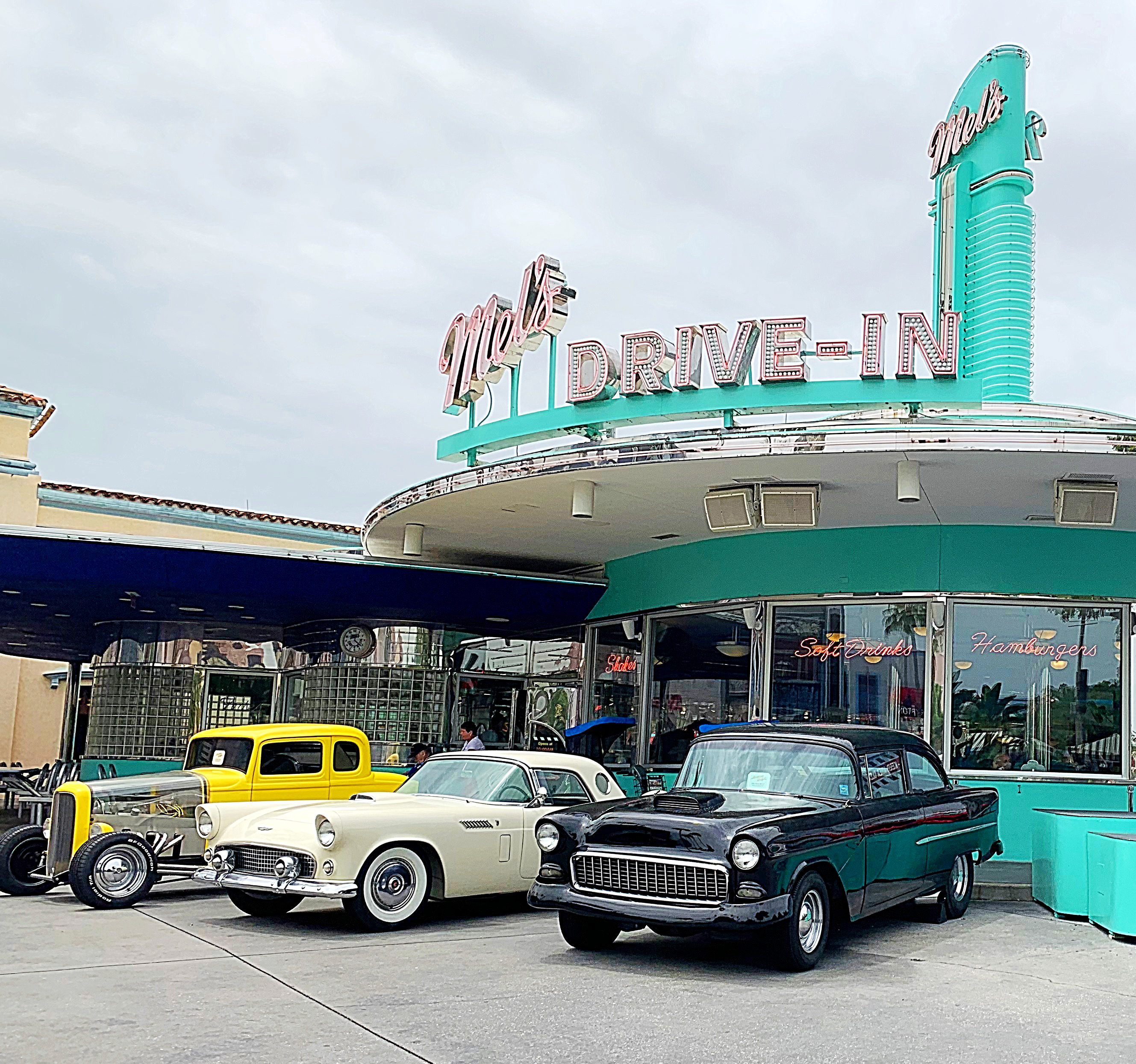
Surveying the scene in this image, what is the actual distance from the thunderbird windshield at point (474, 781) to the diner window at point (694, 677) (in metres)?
4.34

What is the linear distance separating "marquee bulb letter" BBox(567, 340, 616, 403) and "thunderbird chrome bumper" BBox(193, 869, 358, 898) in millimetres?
6035

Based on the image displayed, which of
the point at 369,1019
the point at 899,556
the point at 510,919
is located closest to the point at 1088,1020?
the point at 369,1019

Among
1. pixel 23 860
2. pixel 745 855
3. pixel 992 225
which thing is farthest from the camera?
pixel 992 225

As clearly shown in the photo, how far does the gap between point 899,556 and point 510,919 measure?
631 cm

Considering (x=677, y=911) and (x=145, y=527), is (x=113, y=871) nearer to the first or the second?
(x=677, y=911)

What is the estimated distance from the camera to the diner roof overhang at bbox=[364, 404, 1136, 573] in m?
11.1

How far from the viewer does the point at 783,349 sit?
12.9 m

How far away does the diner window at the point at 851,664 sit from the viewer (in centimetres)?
1382

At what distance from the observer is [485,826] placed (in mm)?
10469

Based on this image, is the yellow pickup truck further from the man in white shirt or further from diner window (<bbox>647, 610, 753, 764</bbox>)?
diner window (<bbox>647, 610, 753, 764</bbox>)

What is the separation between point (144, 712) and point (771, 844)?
14853mm

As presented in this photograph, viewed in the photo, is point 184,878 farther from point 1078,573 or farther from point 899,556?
point 1078,573

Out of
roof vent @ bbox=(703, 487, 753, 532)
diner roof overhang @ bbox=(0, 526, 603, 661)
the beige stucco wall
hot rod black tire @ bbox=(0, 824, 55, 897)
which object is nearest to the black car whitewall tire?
hot rod black tire @ bbox=(0, 824, 55, 897)

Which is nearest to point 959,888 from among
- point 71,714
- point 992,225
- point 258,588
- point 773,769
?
point 773,769
